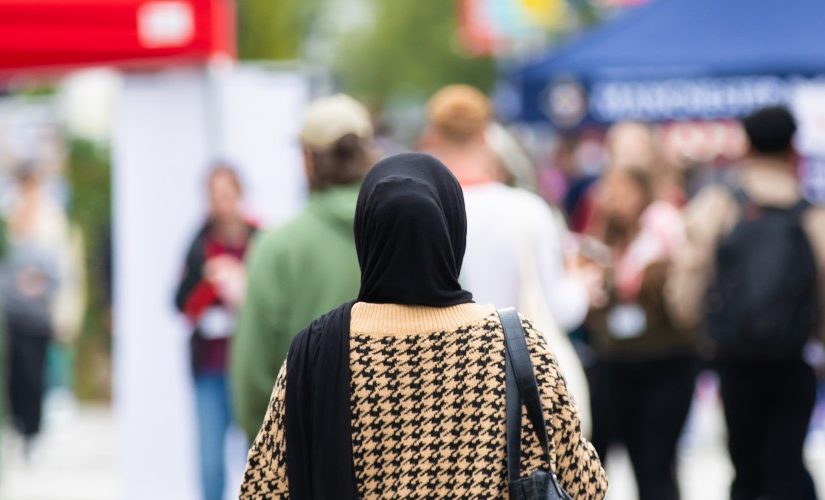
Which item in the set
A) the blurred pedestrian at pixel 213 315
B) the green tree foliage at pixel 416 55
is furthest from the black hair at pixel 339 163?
the green tree foliage at pixel 416 55

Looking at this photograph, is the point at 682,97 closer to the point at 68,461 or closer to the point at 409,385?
the point at 68,461

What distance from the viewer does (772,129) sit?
21.9 ft

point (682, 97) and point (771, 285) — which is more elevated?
point (682, 97)

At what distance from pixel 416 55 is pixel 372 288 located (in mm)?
58709

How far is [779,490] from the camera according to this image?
22.2ft

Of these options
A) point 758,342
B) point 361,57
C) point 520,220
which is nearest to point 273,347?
point 520,220

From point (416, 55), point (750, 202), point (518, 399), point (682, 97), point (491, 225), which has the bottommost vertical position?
point (518, 399)

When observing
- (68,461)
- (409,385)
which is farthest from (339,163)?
(68,461)

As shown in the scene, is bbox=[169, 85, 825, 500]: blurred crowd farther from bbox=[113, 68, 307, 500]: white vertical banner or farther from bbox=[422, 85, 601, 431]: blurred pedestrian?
bbox=[113, 68, 307, 500]: white vertical banner

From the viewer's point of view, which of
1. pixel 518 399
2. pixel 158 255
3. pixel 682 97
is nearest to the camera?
pixel 518 399

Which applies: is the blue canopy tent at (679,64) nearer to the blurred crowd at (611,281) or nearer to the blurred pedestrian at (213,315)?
the blurred crowd at (611,281)

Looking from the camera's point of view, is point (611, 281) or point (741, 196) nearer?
point (741, 196)

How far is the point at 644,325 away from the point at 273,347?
2.59 metres

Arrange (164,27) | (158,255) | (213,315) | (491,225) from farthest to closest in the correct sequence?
1. (158,255)
2. (164,27)
3. (213,315)
4. (491,225)
